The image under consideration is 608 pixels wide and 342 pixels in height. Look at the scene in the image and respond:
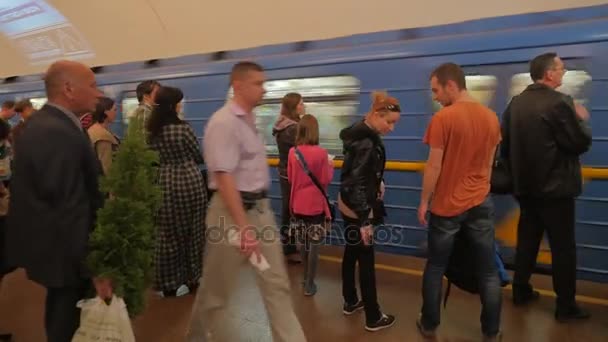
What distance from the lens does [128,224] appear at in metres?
2.55

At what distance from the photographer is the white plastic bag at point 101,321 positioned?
8.11ft

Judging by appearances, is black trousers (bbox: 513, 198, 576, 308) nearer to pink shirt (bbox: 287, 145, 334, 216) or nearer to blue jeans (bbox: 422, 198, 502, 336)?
blue jeans (bbox: 422, 198, 502, 336)

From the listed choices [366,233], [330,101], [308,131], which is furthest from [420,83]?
[366,233]

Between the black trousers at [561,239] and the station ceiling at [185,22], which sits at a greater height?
the station ceiling at [185,22]

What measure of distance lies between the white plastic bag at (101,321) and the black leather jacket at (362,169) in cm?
160

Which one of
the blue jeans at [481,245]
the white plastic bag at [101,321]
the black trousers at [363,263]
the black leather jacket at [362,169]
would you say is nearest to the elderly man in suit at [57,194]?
the white plastic bag at [101,321]

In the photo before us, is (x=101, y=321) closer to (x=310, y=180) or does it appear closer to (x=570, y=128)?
(x=310, y=180)

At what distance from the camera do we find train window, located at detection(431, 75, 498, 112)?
15.5 ft

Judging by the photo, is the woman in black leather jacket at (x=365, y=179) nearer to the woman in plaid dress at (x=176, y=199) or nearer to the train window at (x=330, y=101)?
the woman in plaid dress at (x=176, y=199)

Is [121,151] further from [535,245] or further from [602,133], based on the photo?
[602,133]

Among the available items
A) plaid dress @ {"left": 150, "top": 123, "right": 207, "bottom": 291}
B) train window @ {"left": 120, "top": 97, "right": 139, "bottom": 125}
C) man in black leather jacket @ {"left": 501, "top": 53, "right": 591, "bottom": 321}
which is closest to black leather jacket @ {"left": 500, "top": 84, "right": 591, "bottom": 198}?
man in black leather jacket @ {"left": 501, "top": 53, "right": 591, "bottom": 321}

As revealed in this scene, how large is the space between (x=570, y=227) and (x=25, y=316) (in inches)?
162

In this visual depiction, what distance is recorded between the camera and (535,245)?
4.00m

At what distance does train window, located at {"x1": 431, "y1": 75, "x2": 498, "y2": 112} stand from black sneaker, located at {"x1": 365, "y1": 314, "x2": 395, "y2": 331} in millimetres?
2129
